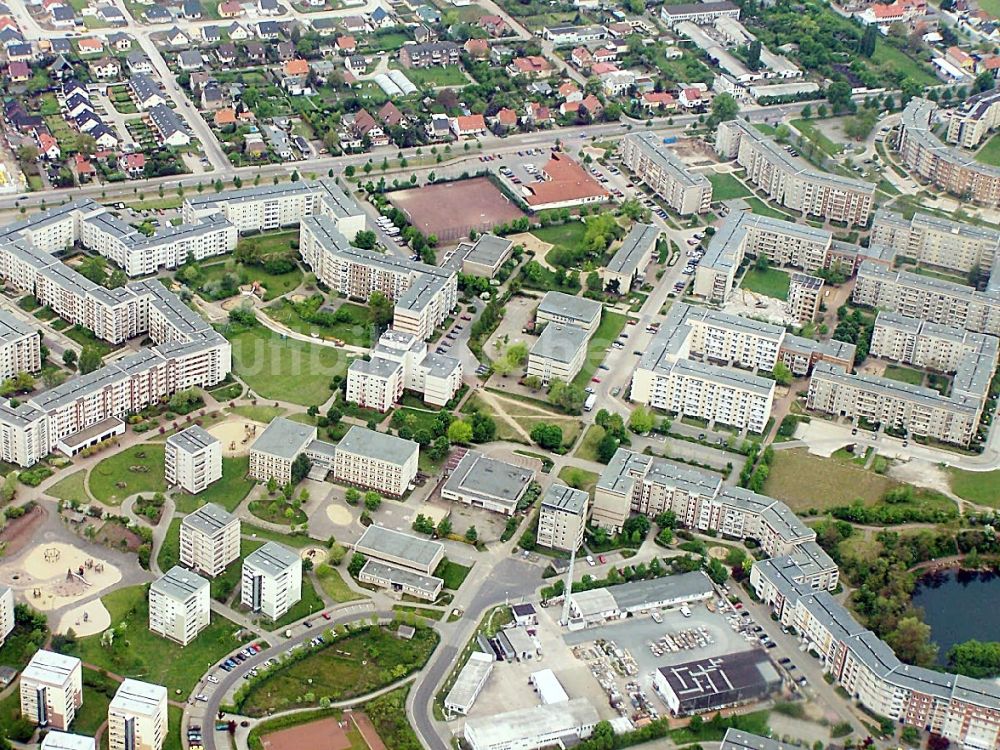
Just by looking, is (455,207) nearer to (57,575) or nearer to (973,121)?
(973,121)

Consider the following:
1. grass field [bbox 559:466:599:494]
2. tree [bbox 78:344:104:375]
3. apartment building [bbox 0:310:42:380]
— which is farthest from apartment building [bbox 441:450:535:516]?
apartment building [bbox 0:310:42:380]

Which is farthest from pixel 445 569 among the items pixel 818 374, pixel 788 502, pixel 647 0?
pixel 647 0

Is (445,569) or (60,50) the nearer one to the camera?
(445,569)

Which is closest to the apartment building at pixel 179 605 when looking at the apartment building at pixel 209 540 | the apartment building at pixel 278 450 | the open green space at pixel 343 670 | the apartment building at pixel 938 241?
the apartment building at pixel 209 540

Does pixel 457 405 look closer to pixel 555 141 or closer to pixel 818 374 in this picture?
pixel 818 374

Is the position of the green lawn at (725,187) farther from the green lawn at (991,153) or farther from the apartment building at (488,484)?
the apartment building at (488,484)

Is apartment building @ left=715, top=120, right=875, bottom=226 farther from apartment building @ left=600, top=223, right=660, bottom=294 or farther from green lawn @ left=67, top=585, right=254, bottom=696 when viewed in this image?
green lawn @ left=67, top=585, right=254, bottom=696
